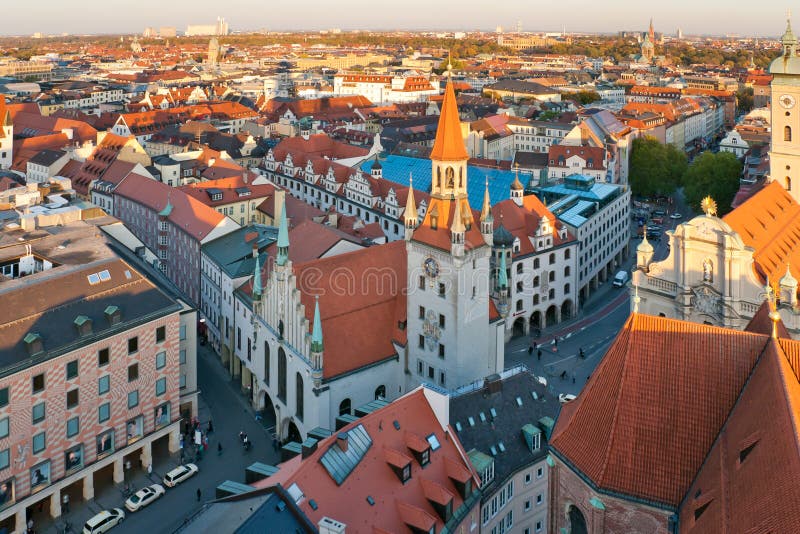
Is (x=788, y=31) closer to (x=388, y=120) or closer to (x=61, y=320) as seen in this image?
(x=61, y=320)

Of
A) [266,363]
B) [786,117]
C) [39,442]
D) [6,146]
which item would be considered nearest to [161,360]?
[266,363]

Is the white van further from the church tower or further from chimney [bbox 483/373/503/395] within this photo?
the church tower

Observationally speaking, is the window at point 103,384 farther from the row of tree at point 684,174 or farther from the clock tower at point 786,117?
the row of tree at point 684,174

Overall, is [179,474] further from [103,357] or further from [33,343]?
[33,343]

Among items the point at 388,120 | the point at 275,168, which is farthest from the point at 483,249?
the point at 388,120

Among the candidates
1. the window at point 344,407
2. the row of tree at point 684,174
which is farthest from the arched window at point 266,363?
the row of tree at point 684,174
